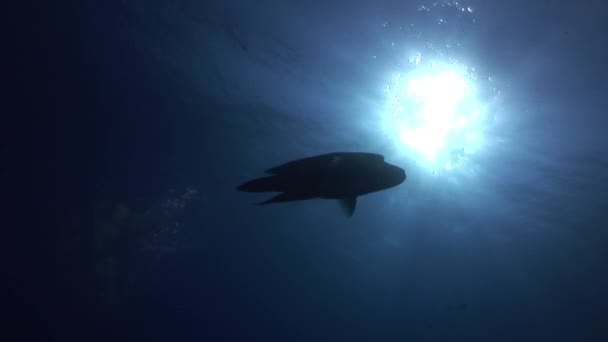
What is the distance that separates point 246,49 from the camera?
14.2 m

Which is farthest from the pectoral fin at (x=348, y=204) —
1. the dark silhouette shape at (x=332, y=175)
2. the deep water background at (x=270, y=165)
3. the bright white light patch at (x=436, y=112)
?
the bright white light patch at (x=436, y=112)

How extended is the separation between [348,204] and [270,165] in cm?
2343

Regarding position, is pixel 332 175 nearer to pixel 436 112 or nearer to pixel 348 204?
pixel 348 204

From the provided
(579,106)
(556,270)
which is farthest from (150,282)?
(579,106)

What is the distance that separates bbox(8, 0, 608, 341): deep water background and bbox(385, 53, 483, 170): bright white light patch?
763mm

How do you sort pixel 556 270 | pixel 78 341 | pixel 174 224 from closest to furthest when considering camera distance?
pixel 556 270, pixel 78 341, pixel 174 224

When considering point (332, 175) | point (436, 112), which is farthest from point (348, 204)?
point (436, 112)

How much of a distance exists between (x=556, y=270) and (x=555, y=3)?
78.5 feet

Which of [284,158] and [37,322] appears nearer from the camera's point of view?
[284,158]

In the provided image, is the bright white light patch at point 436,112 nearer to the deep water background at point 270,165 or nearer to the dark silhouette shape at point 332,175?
the deep water background at point 270,165

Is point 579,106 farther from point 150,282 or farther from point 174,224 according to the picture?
point 150,282

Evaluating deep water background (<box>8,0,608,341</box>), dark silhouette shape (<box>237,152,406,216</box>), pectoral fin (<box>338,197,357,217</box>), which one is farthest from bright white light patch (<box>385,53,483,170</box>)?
dark silhouette shape (<box>237,152,406,216</box>)

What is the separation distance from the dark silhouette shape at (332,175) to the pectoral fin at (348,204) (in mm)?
186

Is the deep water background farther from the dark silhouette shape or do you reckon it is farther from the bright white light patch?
the dark silhouette shape
